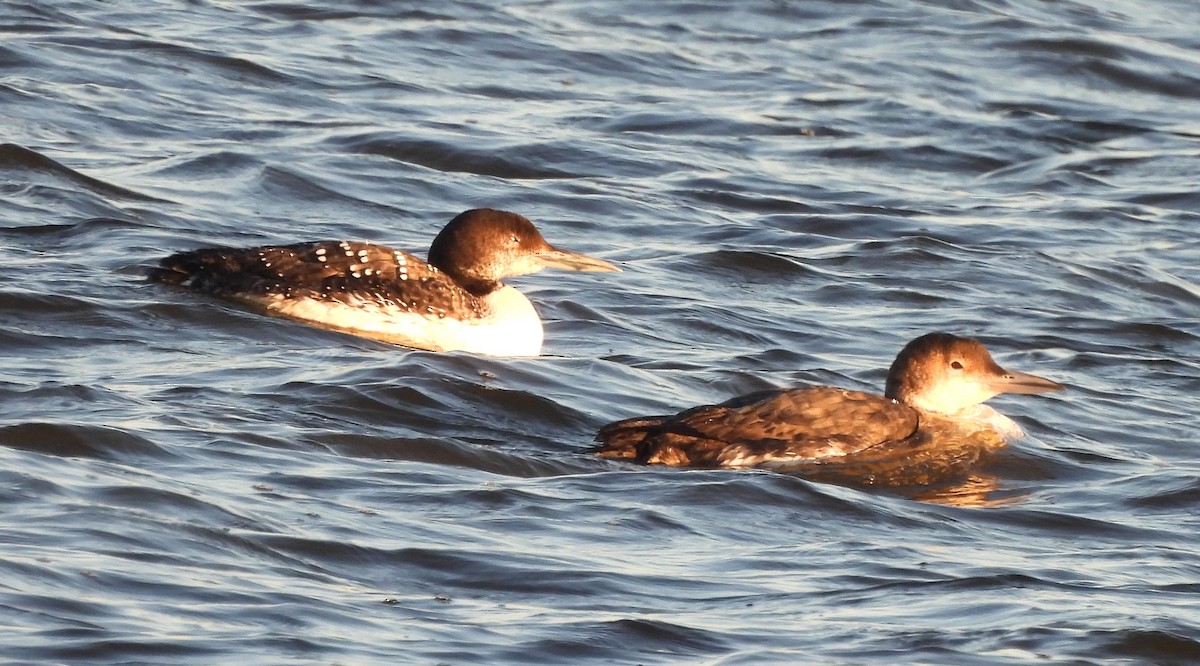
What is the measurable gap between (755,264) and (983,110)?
5178 millimetres

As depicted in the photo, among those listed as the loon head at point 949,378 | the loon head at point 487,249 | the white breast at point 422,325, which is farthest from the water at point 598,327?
the loon head at point 487,249

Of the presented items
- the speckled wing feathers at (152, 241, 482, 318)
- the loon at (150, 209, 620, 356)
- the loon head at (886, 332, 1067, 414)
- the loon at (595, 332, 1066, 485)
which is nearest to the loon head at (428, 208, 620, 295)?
the loon at (150, 209, 620, 356)

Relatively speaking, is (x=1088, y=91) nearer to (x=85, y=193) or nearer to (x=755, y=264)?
(x=755, y=264)

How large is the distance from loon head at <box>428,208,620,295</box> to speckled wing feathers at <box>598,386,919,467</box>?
2632 millimetres

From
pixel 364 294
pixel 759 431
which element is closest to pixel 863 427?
pixel 759 431

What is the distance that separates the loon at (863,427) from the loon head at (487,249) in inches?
94.7

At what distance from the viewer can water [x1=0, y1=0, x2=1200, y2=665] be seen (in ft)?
22.1

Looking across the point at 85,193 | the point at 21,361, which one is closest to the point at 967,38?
the point at 85,193

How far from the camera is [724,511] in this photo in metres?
8.15

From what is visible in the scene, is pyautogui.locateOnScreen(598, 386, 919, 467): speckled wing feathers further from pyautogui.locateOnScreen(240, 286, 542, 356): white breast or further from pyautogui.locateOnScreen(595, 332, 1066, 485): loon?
pyautogui.locateOnScreen(240, 286, 542, 356): white breast

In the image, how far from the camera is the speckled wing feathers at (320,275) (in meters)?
11.0

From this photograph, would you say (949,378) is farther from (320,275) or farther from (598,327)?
(320,275)

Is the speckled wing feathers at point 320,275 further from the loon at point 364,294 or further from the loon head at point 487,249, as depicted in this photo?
the loon head at point 487,249

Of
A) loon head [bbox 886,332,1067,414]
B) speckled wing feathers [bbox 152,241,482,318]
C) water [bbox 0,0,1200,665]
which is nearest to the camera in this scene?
water [bbox 0,0,1200,665]
